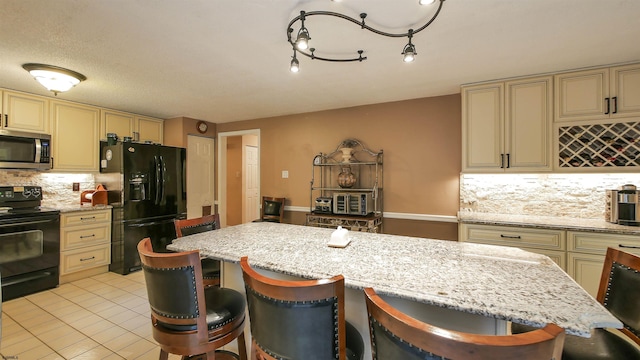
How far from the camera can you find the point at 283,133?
15.2 ft

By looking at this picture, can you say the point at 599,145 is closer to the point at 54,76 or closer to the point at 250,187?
the point at 54,76

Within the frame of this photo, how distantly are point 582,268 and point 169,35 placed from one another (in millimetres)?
3909

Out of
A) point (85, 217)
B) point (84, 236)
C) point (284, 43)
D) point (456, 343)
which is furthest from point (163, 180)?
point (456, 343)

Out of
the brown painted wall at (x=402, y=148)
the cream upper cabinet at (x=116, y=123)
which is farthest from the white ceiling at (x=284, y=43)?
the cream upper cabinet at (x=116, y=123)

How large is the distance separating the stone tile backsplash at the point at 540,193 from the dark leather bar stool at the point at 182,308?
302 centimetres

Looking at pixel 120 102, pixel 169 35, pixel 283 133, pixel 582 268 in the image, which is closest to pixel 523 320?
pixel 582 268

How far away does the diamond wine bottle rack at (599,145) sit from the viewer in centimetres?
254

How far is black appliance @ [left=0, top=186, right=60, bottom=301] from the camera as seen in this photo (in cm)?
294

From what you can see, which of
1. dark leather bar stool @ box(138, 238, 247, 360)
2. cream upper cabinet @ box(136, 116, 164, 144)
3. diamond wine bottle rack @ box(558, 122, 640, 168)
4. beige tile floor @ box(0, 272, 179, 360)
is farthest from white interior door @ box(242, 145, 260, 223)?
diamond wine bottle rack @ box(558, 122, 640, 168)

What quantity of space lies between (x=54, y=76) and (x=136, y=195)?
1744 mm

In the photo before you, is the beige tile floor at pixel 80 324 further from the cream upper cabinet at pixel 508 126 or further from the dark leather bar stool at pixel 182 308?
the cream upper cabinet at pixel 508 126

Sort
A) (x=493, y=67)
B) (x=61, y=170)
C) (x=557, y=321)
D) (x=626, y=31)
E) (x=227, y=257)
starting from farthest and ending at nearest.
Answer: (x=61, y=170) < (x=493, y=67) < (x=626, y=31) < (x=227, y=257) < (x=557, y=321)

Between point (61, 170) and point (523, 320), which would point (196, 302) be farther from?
point (61, 170)

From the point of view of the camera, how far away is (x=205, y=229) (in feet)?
7.54
